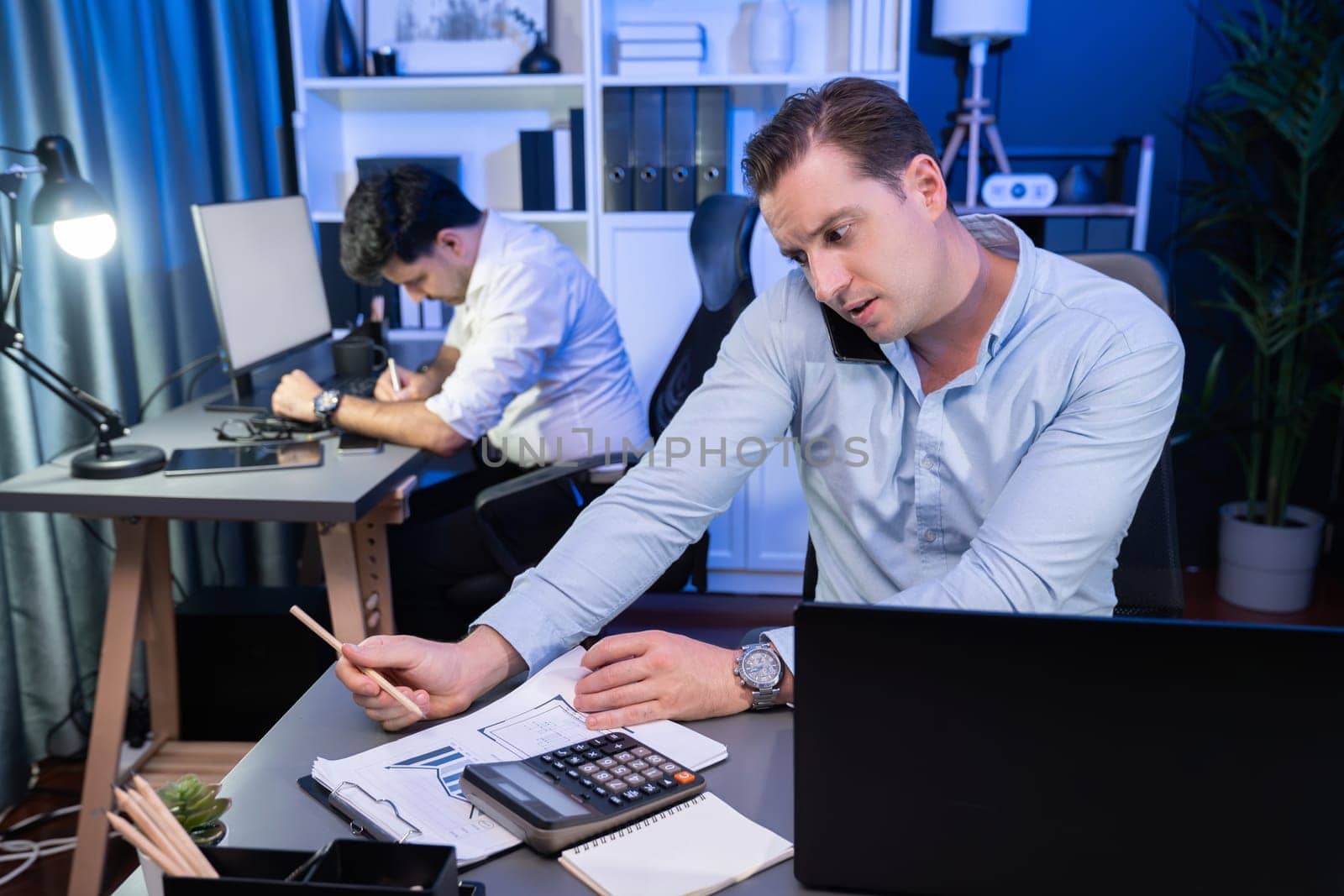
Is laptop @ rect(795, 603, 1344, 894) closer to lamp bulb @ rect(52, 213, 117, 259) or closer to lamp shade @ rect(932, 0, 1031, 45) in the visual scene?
lamp bulb @ rect(52, 213, 117, 259)

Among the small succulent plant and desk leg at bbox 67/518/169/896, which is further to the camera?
desk leg at bbox 67/518/169/896

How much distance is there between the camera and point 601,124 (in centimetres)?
314

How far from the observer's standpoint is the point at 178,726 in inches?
91.4

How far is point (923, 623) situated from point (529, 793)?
14.0 inches

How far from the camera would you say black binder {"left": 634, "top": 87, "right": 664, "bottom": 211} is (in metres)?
3.10

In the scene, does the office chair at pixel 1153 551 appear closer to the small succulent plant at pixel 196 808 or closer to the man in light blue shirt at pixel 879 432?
the man in light blue shirt at pixel 879 432

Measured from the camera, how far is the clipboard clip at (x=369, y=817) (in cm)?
83

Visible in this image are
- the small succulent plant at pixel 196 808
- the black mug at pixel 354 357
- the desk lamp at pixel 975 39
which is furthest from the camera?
the desk lamp at pixel 975 39

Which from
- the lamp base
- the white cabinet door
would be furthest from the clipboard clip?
the white cabinet door

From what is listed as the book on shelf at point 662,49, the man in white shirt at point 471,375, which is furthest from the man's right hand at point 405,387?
the book on shelf at point 662,49

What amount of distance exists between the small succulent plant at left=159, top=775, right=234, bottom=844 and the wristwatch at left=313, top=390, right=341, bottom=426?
4.97 ft

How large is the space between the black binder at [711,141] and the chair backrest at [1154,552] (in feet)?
6.16

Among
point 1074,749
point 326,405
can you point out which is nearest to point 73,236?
point 326,405

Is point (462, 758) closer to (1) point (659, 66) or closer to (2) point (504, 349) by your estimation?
(2) point (504, 349)
